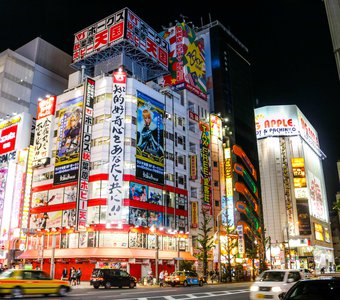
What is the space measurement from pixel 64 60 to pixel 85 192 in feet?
158

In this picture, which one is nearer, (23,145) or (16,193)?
(16,193)

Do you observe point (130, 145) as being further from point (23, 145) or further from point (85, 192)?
point (23, 145)

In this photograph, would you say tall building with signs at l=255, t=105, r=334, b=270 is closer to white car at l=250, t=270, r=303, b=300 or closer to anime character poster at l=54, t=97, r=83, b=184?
anime character poster at l=54, t=97, r=83, b=184

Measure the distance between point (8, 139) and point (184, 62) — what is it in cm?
3465

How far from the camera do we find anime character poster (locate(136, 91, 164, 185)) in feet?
181

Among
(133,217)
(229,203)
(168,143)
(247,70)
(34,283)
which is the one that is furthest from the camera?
(247,70)

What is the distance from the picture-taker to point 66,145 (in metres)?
55.8

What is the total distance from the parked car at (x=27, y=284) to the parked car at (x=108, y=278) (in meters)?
11.0

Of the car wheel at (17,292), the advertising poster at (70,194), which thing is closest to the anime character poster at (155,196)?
the advertising poster at (70,194)

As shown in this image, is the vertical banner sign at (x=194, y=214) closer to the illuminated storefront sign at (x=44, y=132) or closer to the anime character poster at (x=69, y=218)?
the anime character poster at (x=69, y=218)

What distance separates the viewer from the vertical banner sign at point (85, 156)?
5017 cm

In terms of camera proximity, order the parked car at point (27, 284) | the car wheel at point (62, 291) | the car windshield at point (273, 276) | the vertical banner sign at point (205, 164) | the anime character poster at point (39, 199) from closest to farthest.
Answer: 1. the car windshield at point (273, 276)
2. the parked car at point (27, 284)
3. the car wheel at point (62, 291)
4. the anime character poster at point (39, 199)
5. the vertical banner sign at point (205, 164)

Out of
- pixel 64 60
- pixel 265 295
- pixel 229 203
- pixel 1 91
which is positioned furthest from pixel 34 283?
pixel 64 60

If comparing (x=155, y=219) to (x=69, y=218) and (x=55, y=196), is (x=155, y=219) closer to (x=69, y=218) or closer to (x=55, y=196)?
(x=69, y=218)
